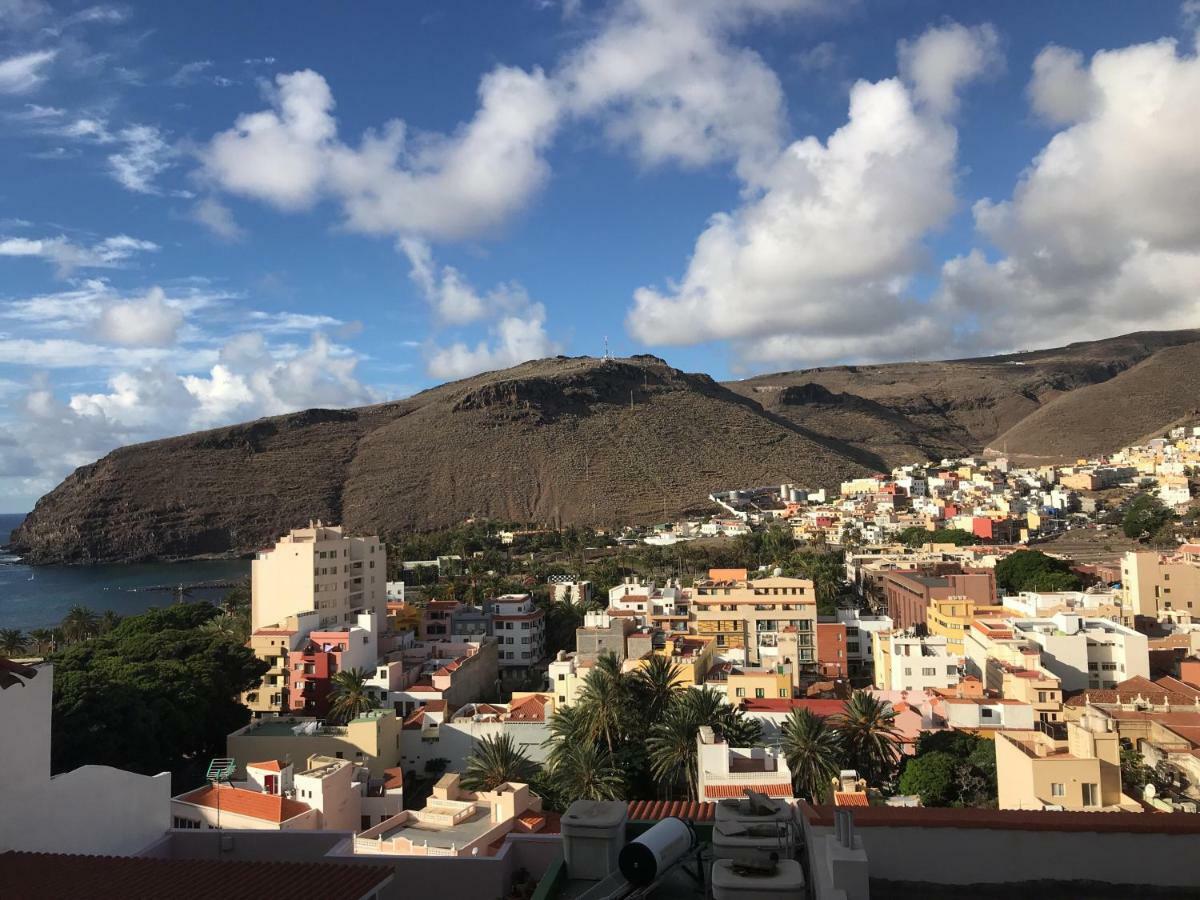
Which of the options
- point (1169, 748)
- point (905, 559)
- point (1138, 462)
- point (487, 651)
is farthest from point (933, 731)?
point (1138, 462)

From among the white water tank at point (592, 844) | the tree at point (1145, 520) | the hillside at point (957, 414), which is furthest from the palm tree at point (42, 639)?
the hillside at point (957, 414)

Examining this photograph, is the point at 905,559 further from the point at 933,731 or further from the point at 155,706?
the point at 155,706

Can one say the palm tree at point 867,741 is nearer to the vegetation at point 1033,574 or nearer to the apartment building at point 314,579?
the apartment building at point 314,579

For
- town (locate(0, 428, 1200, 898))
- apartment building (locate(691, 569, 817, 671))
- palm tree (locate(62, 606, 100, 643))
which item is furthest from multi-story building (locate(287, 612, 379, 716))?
palm tree (locate(62, 606, 100, 643))

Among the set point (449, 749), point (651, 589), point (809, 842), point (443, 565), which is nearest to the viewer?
point (809, 842)

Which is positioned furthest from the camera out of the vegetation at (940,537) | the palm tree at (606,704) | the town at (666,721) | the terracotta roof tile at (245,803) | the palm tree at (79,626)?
the vegetation at (940,537)

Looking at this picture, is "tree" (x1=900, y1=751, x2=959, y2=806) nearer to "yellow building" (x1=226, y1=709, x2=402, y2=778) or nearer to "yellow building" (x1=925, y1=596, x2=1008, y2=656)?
"yellow building" (x1=226, y1=709, x2=402, y2=778)

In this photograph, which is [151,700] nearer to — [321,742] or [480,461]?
[321,742]

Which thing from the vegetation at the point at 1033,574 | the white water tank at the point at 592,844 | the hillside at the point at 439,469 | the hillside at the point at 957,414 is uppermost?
the hillside at the point at 957,414
